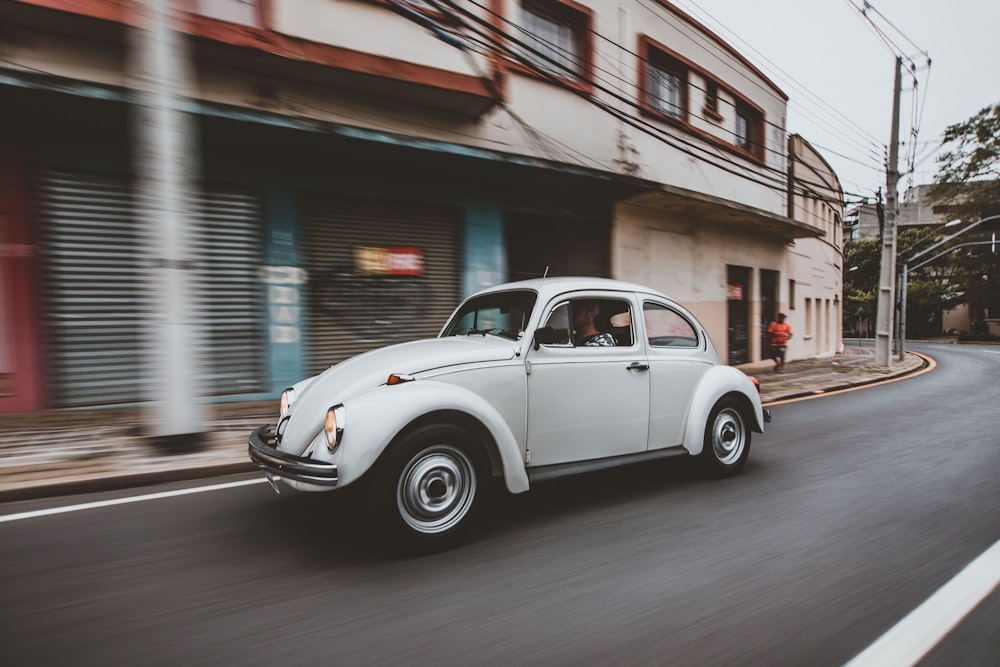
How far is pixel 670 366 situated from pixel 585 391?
37.1 inches

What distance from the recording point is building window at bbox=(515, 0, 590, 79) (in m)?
11.0

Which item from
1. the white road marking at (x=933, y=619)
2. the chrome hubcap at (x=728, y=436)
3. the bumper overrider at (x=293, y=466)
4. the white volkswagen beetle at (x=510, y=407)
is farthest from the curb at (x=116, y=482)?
the white road marking at (x=933, y=619)

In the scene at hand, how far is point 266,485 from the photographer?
430cm

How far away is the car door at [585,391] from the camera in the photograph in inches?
141

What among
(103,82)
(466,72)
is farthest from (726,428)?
(103,82)

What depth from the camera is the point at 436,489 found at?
312 centimetres

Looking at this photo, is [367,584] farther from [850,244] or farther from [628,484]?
[850,244]

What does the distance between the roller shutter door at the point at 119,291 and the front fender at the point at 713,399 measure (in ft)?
20.9

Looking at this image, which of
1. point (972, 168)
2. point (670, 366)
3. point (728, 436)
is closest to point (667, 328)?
point (670, 366)

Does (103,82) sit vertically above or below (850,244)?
below

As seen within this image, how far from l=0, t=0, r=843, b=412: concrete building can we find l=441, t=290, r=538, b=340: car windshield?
2.88 meters

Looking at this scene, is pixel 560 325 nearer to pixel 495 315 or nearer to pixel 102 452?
pixel 495 315

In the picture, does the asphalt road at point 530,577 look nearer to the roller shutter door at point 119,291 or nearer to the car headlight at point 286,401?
the car headlight at point 286,401

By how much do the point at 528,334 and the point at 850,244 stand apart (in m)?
64.7
